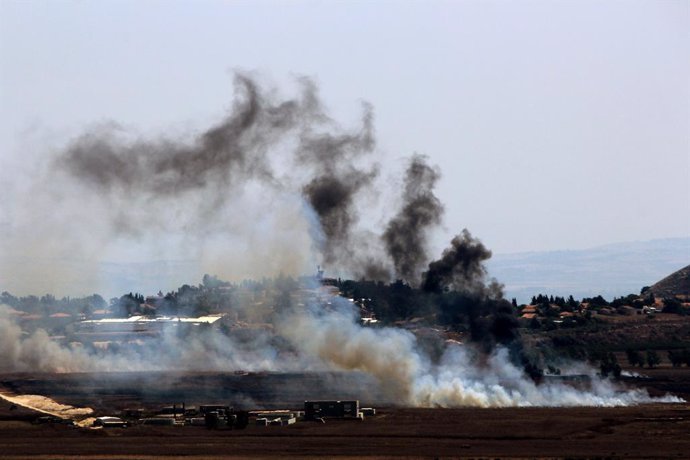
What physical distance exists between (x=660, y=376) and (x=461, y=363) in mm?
34440

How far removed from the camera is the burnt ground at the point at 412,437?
12125cm

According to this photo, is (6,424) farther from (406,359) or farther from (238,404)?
(406,359)

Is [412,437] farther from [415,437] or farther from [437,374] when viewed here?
[437,374]

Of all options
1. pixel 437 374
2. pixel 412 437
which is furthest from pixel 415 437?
pixel 437 374

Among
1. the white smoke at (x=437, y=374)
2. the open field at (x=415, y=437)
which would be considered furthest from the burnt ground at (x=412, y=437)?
the white smoke at (x=437, y=374)

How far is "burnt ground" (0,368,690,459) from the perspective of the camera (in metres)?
121

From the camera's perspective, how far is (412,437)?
131500mm

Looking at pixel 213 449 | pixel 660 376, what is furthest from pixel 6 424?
pixel 660 376

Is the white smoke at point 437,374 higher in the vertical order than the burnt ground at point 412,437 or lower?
higher

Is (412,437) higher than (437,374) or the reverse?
the reverse

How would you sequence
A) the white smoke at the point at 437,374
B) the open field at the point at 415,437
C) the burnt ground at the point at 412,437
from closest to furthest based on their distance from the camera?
the burnt ground at the point at 412,437, the open field at the point at 415,437, the white smoke at the point at 437,374

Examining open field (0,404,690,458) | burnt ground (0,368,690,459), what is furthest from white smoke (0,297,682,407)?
open field (0,404,690,458)

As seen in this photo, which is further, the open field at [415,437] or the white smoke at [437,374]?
the white smoke at [437,374]

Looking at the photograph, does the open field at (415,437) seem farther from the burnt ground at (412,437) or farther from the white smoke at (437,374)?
the white smoke at (437,374)
